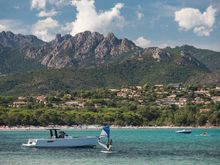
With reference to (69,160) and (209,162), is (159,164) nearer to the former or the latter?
(209,162)

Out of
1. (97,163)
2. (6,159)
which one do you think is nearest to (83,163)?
(97,163)

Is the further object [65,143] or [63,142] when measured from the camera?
[65,143]

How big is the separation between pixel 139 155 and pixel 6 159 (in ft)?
68.6

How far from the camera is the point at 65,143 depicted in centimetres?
9781

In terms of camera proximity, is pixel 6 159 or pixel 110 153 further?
pixel 110 153

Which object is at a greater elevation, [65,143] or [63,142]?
[63,142]

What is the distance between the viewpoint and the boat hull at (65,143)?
97.8m

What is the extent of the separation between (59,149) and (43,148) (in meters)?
5.25

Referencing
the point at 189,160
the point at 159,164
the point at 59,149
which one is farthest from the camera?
the point at 59,149

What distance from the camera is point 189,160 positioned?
7038 cm

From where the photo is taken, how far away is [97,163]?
6694cm

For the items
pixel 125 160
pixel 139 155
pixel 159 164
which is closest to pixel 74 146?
pixel 139 155

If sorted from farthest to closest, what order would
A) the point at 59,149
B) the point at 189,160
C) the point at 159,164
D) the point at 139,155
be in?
the point at 59,149
the point at 139,155
the point at 189,160
the point at 159,164

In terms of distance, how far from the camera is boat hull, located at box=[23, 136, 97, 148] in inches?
3851
